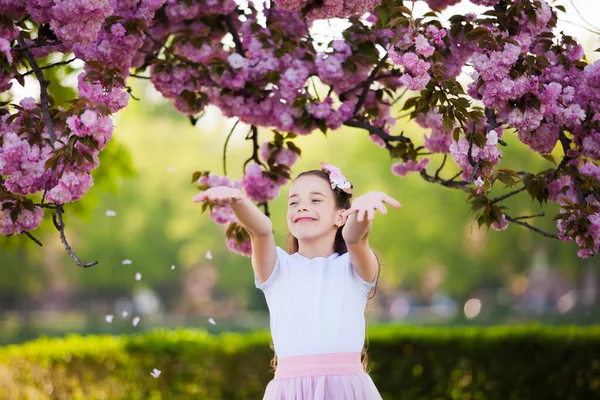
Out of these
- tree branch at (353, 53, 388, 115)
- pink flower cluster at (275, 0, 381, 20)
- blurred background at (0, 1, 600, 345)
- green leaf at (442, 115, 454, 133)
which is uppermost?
pink flower cluster at (275, 0, 381, 20)

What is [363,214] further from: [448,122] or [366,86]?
[366,86]

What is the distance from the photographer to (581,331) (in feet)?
27.8

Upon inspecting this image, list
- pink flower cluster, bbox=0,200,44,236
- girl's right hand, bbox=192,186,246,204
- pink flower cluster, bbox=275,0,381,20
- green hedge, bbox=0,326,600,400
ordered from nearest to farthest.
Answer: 1. girl's right hand, bbox=192,186,246,204
2. pink flower cluster, bbox=275,0,381,20
3. pink flower cluster, bbox=0,200,44,236
4. green hedge, bbox=0,326,600,400

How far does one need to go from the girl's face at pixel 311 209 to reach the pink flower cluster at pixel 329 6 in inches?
36.2

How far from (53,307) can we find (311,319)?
39.0 metres

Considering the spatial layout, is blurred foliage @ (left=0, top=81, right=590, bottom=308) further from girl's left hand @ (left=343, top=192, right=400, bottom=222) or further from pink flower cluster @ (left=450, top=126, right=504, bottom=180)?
girl's left hand @ (left=343, top=192, right=400, bottom=222)

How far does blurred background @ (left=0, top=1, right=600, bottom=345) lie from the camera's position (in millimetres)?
23375

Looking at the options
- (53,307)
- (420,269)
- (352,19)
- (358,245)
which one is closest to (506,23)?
(352,19)

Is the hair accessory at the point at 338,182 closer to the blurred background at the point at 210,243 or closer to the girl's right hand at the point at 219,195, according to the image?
the girl's right hand at the point at 219,195

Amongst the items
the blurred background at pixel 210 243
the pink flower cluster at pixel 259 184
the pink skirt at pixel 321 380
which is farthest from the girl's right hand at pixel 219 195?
the blurred background at pixel 210 243

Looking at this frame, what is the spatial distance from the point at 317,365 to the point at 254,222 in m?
0.68

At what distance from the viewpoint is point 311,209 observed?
12.3 feet

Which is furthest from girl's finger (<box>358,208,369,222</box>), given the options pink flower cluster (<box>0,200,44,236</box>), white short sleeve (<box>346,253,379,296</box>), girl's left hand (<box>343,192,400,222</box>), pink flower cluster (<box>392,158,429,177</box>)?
pink flower cluster (<box>392,158,429,177</box>)

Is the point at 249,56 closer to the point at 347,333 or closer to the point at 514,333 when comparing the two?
the point at 347,333
